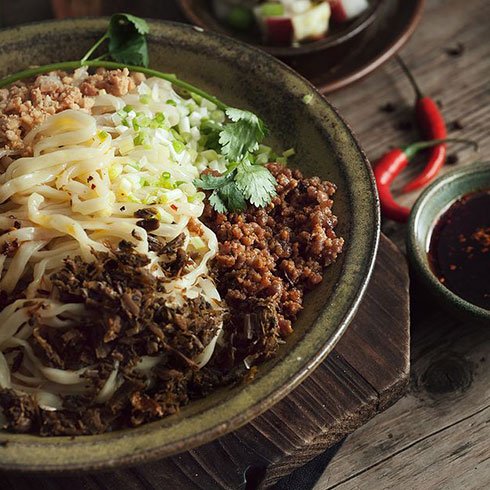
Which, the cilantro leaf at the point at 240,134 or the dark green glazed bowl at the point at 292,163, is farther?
Result: the cilantro leaf at the point at 240,134

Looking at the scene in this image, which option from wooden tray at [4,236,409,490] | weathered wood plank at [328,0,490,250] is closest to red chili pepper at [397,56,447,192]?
weathered wood plank at [328,0,490,250]

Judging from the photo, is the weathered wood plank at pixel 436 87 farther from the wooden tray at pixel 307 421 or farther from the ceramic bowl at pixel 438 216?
the wooden tray at pixel 307 421

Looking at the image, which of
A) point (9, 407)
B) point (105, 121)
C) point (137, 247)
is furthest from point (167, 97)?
point (9, 407)

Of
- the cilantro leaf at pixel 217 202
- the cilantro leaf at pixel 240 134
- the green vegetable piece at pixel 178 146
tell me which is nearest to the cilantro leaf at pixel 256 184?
the cilantro leaf at pixel 217 202

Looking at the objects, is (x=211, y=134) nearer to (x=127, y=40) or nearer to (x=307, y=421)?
(x=127, y=40)

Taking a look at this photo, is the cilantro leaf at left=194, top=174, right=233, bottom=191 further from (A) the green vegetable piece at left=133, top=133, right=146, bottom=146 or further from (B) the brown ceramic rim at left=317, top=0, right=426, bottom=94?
(B) the brown ceramic rim at left=317, top=0, right=426, bottom=94

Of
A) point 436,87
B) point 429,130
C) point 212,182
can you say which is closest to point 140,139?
point 212,182

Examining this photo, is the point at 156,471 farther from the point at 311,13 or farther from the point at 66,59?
the point at 311,13
